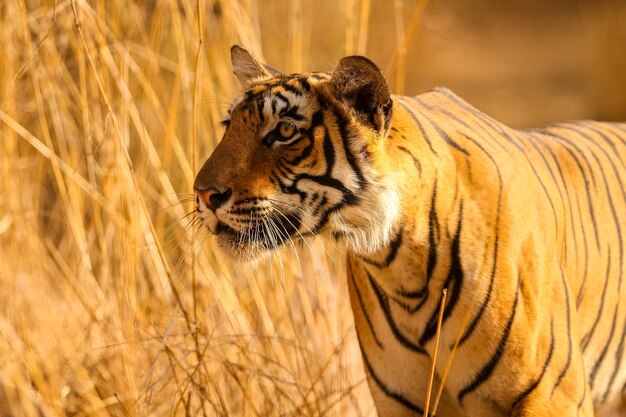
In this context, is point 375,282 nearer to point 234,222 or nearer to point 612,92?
point 234,222

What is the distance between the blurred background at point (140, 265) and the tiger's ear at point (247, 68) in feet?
0.35

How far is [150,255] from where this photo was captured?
358 cm

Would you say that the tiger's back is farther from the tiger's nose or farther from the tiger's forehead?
the tiger's nose

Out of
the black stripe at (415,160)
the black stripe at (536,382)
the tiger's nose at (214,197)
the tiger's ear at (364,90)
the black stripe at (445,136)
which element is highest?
the tiger's ear at (364,90)

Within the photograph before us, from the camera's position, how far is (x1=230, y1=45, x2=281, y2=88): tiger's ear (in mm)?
2760

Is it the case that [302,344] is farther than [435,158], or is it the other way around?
[302,344]

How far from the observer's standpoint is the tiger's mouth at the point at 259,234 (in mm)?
2383

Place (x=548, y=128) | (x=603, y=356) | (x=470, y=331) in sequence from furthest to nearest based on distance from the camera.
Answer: (x=548, y=128)
(x=603, y=356)
(x=470, y=331)

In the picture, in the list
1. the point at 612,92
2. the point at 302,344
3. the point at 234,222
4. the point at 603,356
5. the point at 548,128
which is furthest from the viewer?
the point at 612,92

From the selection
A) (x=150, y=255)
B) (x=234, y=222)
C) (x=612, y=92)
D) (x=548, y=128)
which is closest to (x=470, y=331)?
(x=234, y=222)

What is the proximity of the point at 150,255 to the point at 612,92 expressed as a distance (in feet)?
24.7

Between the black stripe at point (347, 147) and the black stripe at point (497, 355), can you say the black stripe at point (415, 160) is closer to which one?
the black stripe at point (347, 147)

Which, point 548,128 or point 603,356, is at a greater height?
point 548,128

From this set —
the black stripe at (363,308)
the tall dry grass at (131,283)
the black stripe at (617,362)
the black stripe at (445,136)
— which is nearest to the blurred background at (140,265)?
the tall dry grass at (131,283)
